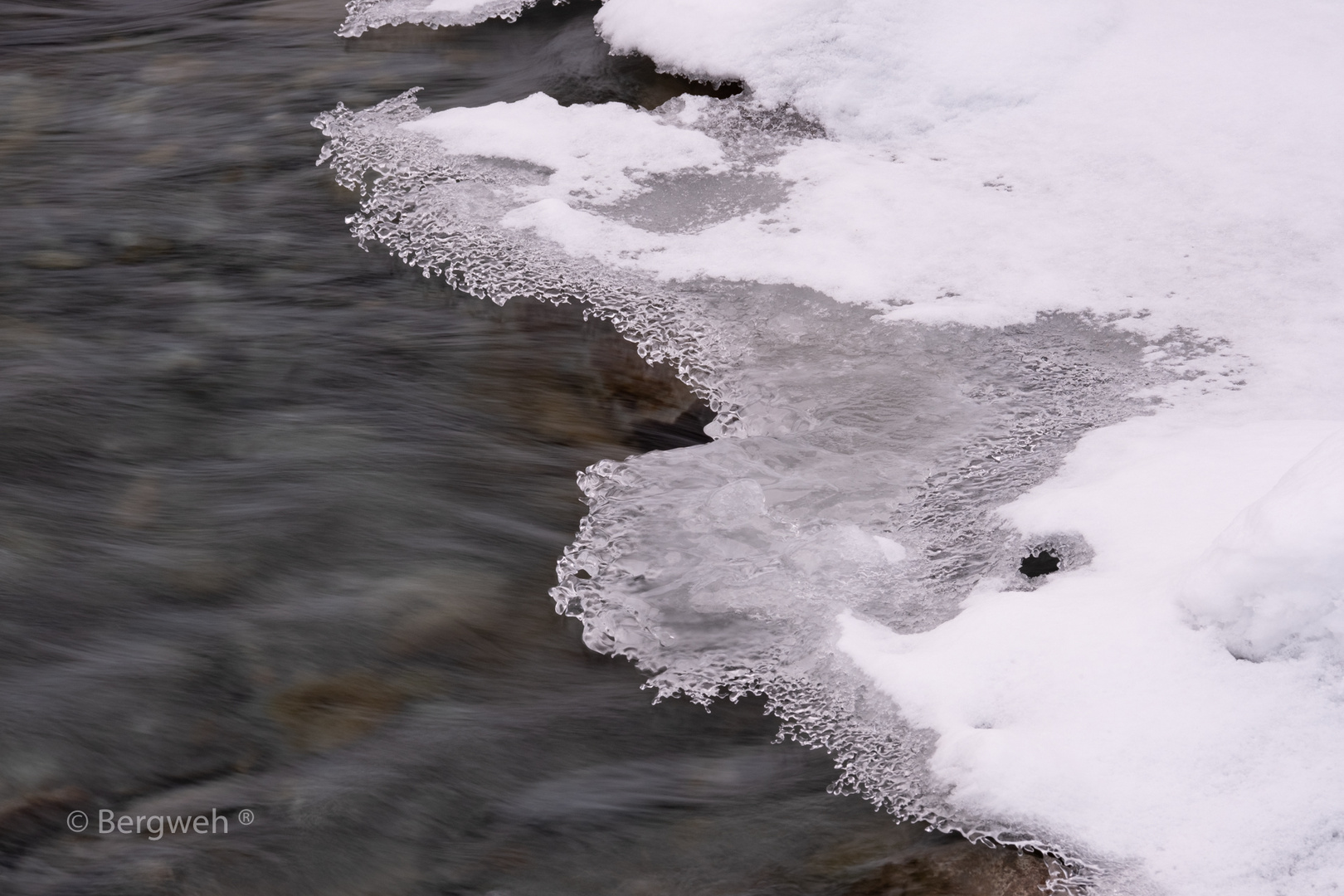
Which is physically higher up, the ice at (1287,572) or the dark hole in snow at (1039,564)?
the ice at (1287,572)

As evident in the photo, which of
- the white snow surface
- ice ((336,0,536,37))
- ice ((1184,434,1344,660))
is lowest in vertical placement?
the white snow surface

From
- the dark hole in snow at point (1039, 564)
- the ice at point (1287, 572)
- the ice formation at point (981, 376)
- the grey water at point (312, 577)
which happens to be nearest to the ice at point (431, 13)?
the ice formation at point (981, 376)

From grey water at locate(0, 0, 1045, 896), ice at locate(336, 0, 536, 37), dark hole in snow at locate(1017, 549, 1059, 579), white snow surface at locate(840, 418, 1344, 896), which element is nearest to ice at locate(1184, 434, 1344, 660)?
white snow surface at locate(840, 418, 1344, 896)

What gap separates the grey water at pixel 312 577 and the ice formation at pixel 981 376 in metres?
0.13

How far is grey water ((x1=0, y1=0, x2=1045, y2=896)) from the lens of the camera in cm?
195

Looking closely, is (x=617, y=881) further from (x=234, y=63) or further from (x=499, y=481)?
(x=234, y=63)

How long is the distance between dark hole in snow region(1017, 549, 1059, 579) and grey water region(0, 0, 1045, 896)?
0.66 m

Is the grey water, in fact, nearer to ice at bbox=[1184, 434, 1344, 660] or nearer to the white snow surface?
the white snow surface

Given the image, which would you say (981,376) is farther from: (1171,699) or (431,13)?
(431,13)

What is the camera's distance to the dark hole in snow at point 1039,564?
238 centimetres

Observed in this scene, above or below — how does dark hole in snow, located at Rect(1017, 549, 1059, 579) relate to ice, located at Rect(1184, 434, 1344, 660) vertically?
below

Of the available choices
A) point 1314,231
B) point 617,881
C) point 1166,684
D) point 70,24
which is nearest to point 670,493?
point 617,881

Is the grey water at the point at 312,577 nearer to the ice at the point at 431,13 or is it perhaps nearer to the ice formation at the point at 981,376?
the ice formation at the point at 981,376

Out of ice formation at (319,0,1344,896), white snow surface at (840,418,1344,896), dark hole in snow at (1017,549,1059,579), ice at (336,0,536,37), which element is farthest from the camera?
ice at (336,0,536,37)
